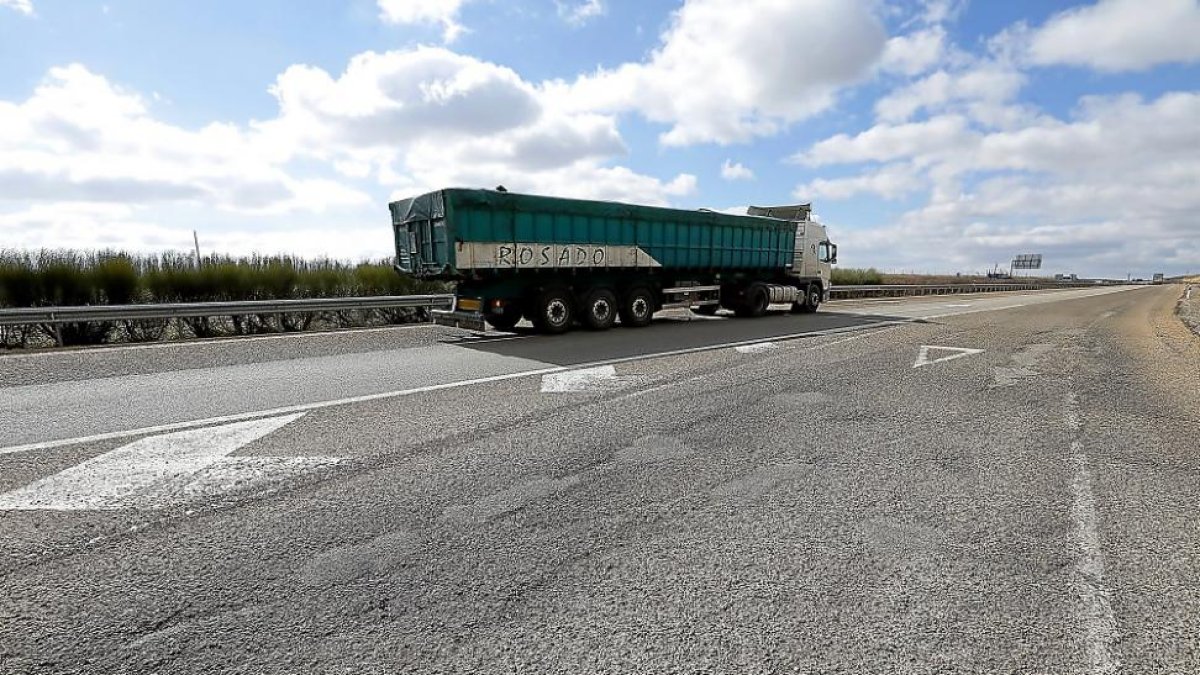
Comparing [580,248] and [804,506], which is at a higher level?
[580,248]

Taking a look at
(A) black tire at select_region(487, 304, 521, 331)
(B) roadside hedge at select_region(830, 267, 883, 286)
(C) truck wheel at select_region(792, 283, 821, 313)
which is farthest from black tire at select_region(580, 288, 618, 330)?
(B) roadside hedge at select_region(830, 267, 883, 286)

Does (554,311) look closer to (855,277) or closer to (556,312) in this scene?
(556,312)

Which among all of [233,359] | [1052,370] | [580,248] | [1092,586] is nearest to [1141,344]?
[1052,370]

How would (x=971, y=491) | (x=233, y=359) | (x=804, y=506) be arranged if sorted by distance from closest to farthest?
(x=804, y=506) → (x=971, y=491) → (x=233, y=359)

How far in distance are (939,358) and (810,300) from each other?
9.50m

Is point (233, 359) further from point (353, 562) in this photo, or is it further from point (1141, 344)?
point (1141, 344)

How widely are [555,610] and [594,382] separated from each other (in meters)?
4.37

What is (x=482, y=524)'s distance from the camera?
300cm

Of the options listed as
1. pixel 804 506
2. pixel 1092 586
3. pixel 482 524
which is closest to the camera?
pixel 1092 586

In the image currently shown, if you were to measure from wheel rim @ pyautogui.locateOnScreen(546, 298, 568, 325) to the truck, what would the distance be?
0.07 feet

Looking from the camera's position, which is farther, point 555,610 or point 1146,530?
point 1146,530

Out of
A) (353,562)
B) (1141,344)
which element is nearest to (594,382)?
(353,562)

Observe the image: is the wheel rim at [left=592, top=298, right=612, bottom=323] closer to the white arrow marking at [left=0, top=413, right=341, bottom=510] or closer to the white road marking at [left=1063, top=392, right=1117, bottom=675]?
the white arrow marking at [left=0, top=413, right=341, bottom=510]

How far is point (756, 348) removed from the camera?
9.54 meters
